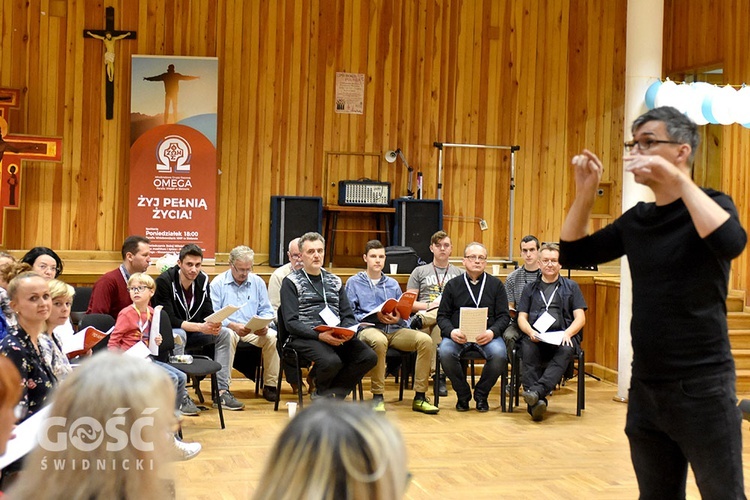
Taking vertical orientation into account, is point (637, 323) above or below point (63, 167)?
below

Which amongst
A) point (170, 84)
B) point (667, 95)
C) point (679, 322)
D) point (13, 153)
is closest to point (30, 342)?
point (679, 322)

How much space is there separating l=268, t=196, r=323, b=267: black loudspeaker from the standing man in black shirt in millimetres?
7119

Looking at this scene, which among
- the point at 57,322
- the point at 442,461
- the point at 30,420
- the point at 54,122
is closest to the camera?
the point at 30,420

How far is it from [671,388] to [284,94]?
7.91 metres

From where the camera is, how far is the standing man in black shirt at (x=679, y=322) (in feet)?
7.50

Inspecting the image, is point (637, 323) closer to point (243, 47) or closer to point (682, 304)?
point (682, 304)

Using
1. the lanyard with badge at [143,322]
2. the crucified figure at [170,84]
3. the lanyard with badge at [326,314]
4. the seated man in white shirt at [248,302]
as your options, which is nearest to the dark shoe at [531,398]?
the lanyard with badge at [326,314]

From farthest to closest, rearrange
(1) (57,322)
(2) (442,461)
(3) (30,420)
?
(2) (442,461), (1) (57,322), (3) (30,420)

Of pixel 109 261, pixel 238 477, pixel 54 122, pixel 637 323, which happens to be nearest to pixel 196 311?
pixel 238 477

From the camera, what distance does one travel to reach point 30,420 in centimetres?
313

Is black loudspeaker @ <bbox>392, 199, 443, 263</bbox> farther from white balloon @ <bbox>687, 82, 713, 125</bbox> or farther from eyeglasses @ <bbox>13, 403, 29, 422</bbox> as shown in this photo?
eyeglasses @ <bbox>13, 403, 29, 422</bbox>

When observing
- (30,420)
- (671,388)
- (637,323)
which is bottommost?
(30,420)

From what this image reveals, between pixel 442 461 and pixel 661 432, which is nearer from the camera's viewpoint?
pixel 661 432

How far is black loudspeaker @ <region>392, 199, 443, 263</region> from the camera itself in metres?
9.61
